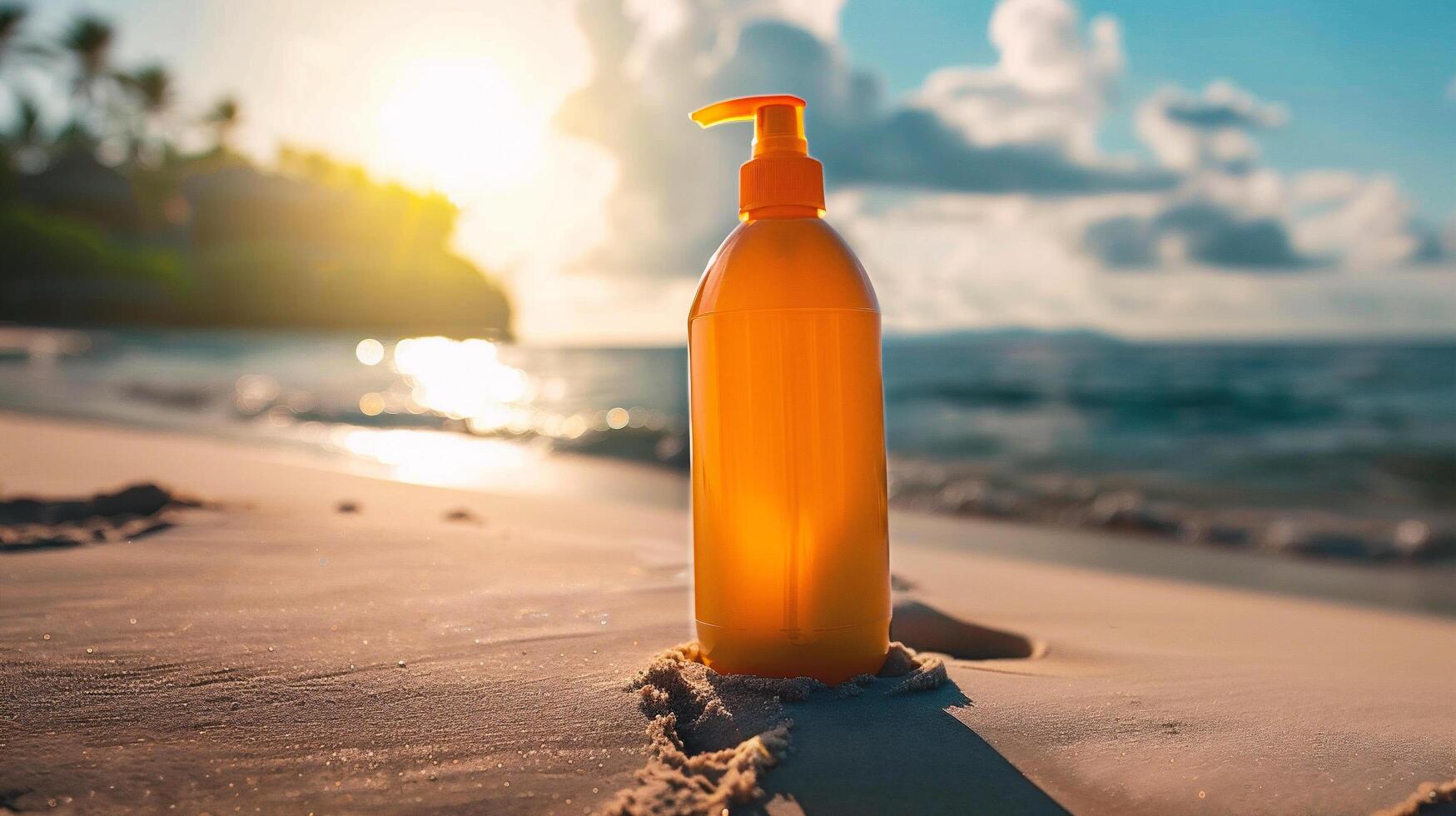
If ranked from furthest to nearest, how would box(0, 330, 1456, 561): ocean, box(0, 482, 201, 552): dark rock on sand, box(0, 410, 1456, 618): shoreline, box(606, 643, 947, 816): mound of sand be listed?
box(0, 330, 1456, 561): ocean, box(0, 410, 1456, 618): shoreline, box(0, 482, 201, 552): dark rock on sand, box(606, 643, 947, 816): mound of sand

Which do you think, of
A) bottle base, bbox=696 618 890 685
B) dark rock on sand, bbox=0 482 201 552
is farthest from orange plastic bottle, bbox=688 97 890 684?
dark rock on sand, bbox=0 482 201 552

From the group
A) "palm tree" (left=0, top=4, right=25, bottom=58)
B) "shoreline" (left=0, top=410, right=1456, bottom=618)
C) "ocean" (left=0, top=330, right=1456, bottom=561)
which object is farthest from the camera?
"palm tree" (left=0, top=4, right=25, bottom=58)

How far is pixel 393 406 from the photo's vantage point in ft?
37.1

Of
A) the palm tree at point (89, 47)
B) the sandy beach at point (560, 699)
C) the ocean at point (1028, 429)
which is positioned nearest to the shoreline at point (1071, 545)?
the ocean at point (1028, 429)

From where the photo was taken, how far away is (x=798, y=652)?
57.3 inches

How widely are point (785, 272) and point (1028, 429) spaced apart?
35.6ft

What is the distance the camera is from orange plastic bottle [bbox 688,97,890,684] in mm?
1413

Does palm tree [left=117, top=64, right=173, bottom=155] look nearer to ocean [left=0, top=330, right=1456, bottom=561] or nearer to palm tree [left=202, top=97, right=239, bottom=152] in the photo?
palm tree [left=202, top=97, right=239, bottom=152]

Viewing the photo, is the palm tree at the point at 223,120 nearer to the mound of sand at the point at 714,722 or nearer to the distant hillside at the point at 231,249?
the distant hillside at the point at 231,249

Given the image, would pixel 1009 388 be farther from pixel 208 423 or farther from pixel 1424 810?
pixel 1424 810

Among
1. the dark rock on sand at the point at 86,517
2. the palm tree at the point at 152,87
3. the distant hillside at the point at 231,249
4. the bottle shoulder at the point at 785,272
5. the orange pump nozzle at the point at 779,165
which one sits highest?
the palm tree at the point at 152,87

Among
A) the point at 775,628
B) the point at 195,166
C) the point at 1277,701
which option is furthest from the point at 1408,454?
the point at 195,166

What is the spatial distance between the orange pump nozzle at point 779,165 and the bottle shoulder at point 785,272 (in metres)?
0.04

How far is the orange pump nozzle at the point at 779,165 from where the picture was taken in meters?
1.51
